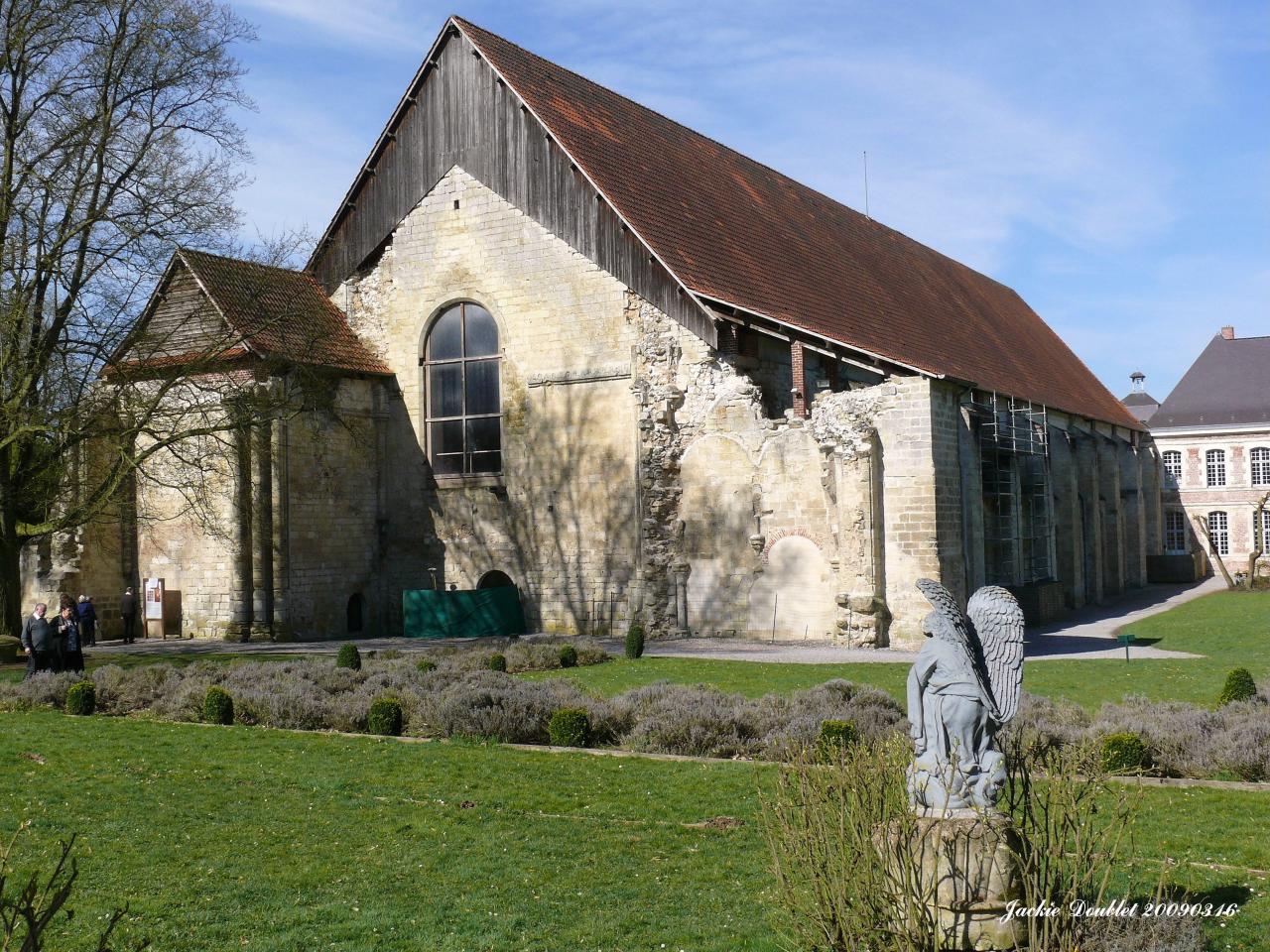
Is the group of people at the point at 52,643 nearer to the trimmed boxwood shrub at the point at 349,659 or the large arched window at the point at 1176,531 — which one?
the trimmed boxwood shrub at the point at 349,659

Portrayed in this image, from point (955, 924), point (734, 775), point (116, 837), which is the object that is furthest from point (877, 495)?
point (955, 924)

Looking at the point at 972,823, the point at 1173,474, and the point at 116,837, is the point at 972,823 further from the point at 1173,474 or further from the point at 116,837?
the point at 1173,474

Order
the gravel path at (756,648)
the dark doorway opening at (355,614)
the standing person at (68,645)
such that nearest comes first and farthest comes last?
the standing person at (68,645)
the gravel path at (756,648)
the dark doorway opening at (355,614)

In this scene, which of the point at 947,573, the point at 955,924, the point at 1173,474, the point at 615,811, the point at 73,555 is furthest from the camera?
the point at 1173,474

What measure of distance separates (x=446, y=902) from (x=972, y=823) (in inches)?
135

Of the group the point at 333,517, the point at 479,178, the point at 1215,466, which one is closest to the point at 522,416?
the point at 333,517

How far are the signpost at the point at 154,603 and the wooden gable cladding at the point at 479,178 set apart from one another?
770 centimetres

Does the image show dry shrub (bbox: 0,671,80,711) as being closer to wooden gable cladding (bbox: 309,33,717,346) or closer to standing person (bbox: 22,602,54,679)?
standing person (bbox: 22,602,54,679)

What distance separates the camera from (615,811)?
32.8ft

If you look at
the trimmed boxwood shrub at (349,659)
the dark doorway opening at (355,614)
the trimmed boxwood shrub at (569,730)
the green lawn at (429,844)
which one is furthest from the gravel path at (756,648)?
the green lawn at (429,844)

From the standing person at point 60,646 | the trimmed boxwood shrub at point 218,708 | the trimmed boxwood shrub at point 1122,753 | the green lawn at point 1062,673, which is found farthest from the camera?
the standing person at point 60,646

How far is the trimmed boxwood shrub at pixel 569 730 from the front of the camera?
12.9m

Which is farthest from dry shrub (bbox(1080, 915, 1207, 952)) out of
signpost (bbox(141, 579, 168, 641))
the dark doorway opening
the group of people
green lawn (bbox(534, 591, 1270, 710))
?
signpost (bbox(141, 579, 168, 641))

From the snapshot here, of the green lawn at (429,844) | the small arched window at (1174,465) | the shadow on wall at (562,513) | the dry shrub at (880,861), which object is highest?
the small arched window at (1174,465)
